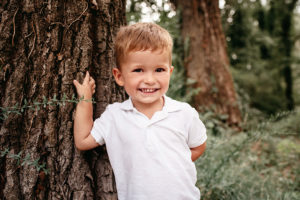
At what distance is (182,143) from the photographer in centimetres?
165

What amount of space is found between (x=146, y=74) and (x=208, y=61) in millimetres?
4029

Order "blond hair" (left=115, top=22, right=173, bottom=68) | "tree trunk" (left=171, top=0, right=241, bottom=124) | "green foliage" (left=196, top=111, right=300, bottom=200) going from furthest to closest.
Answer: "tree trunk" (left=171, top=0, right=241, bottom=124) → "green foliage" (left=196, top=111, right=300, bottom=200) → "blond hair" (left=115, top=22, right=173, bottom=68)

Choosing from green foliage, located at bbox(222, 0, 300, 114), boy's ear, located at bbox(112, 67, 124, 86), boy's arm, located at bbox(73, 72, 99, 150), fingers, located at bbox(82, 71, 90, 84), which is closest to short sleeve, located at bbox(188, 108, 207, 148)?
boy's ear, located at bbox(112, 67, 124, 86)

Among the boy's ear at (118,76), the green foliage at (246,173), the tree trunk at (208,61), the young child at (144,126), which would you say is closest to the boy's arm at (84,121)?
the young child at (144,126)

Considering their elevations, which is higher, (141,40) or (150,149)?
(141,40)

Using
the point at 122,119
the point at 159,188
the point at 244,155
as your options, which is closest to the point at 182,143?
Answer: the point at 159,188

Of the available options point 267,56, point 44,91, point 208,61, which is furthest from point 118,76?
point 267,56

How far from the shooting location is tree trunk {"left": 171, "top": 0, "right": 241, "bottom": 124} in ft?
17.3

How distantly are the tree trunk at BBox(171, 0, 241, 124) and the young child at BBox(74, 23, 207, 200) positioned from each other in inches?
146

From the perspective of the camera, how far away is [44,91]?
1589mm

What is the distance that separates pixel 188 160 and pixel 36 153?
38.8 inches

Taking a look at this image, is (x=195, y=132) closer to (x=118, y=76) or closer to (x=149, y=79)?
(x=149, y=79)

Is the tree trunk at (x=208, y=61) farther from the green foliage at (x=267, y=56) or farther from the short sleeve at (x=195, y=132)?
the short sleeve at (x=195, y=132)

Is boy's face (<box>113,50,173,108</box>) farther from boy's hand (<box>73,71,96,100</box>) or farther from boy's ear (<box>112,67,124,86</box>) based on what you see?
boy's hand (<box>73,71,96,100</box>)
